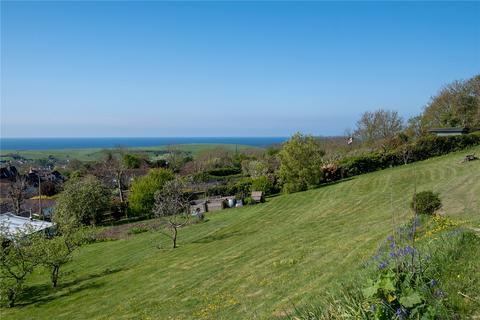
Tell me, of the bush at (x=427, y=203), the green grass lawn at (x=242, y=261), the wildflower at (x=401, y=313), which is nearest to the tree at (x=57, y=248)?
the green grass lawn at (x=242, y=261)

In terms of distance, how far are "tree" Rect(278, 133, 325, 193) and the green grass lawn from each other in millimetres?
6087

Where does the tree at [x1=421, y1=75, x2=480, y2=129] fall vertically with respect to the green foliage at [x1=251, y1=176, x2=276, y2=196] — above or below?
above

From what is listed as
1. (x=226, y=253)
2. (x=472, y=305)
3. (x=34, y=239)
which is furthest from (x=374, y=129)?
(x=472, y=305)

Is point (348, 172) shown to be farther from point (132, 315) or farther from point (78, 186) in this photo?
point (132, 315)

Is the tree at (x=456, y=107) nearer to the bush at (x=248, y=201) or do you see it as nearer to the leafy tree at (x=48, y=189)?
the bush at (x=248, y=201)

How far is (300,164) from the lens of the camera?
36875mm

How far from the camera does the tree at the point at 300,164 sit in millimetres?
36469

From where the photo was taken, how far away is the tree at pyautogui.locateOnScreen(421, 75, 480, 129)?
163 ft

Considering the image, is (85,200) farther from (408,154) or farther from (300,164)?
(408,154)

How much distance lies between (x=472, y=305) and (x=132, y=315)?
35.5 feet

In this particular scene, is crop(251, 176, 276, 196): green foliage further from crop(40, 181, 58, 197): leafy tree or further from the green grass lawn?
crop(40, 181, 58, 197): leafy tree

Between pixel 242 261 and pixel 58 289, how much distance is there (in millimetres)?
10969

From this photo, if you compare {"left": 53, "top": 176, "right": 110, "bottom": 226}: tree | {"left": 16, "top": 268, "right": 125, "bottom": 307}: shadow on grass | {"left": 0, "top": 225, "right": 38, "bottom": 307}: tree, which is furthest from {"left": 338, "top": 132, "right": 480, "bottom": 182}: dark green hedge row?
{"left": 0, "top": 225, "right": 38, "bottom": 307}: tree

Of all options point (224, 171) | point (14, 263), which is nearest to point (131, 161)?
point (224, 171)
